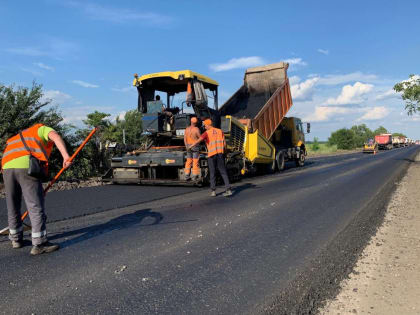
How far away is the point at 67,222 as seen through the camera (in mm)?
4609

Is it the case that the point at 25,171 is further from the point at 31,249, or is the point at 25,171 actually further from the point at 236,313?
the point at 236,313

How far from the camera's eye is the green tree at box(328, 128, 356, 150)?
178ft

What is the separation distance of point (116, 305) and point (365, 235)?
3.07 metres

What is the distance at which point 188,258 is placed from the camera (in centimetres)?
315

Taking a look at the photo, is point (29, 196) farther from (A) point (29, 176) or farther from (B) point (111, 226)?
(B) point (111, 226)

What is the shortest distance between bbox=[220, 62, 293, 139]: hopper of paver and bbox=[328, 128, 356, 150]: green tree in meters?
45.3

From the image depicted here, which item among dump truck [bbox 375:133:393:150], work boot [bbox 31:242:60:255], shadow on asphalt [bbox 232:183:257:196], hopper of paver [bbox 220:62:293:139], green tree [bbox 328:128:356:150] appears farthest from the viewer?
green tree [bbox 328:128:356:150]

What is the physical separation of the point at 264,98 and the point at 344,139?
154ft

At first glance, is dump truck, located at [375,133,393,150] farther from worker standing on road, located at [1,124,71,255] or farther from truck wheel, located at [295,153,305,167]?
worker standing on road, located at [1,124,71,255]

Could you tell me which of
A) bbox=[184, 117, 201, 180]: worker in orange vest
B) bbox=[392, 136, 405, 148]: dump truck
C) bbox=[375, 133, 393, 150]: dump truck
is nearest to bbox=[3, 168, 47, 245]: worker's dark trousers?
bbox=[184, 117, 201, 180]: worker in orange vest

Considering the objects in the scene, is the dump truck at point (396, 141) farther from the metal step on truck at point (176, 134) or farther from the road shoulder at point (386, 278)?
the road shoulder at point (386, 278)

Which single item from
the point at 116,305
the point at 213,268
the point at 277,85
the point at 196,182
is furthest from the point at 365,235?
the point at 277,85

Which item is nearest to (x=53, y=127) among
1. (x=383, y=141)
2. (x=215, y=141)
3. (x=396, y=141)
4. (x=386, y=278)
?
(x=215, y=141)

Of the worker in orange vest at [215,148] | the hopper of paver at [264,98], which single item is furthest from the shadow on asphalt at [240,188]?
the hopper of paver at [264,98]
